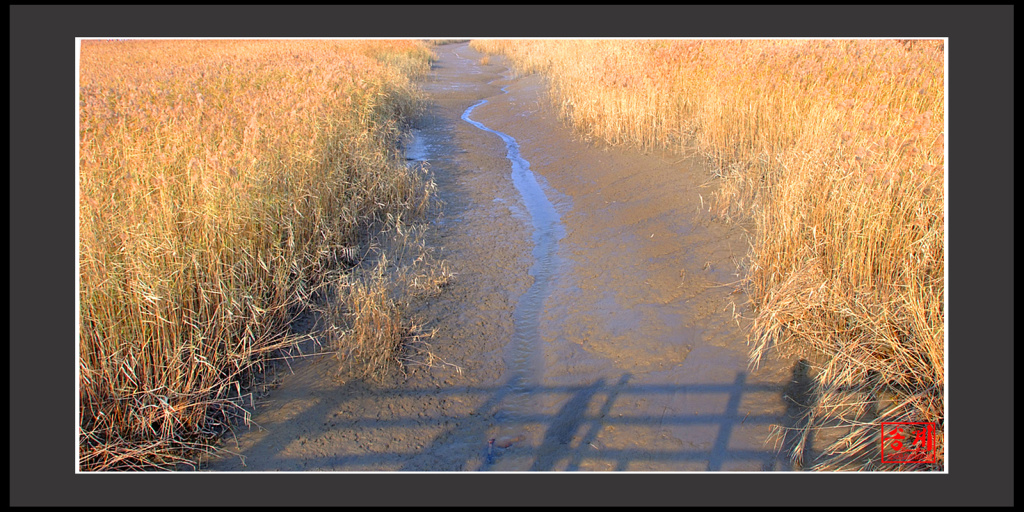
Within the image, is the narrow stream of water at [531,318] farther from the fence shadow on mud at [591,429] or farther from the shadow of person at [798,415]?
the shadow of person at [798,415]

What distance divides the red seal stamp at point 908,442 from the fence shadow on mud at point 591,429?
0.41 metres

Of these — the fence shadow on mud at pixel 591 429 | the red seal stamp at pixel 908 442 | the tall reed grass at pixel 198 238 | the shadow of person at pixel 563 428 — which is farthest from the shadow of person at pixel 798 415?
the tall reed grass at pixel 198 238

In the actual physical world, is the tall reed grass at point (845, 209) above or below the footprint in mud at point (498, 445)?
above

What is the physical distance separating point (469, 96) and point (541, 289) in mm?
10633

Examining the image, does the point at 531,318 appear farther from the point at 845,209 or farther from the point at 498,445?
the point at 845,209

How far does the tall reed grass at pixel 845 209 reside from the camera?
9.89 feet

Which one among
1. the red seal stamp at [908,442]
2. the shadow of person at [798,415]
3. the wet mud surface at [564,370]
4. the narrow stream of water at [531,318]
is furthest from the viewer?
the narrow stream of water at [531,318]

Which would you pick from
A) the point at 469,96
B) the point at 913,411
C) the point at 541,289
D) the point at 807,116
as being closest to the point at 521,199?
the point at 541,289

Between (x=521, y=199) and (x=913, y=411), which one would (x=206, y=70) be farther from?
(x=913, y=411)

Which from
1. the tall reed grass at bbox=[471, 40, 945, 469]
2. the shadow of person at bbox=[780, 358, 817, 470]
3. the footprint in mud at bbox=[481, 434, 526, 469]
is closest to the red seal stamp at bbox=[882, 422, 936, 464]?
the tall reed grass at bbox=[471, 40, 945, 469]

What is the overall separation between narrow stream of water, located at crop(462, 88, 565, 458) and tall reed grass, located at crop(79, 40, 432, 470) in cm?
125

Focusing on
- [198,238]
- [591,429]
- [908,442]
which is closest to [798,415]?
[908,442]

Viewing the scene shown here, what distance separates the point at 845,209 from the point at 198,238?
3973mm

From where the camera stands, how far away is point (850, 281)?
3639mm
